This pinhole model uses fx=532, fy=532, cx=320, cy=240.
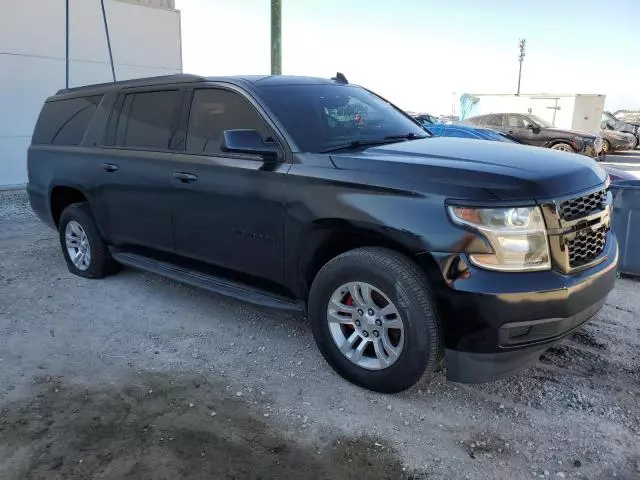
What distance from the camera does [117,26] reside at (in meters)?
11.4

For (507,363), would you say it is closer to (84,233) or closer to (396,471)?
(396,471)

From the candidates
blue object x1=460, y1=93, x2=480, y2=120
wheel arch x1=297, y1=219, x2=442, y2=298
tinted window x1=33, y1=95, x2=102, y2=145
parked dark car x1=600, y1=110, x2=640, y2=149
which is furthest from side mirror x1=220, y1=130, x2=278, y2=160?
parked dark car x1=600, y1=110, x2=640, y2=149

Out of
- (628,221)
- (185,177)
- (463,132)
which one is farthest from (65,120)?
(463,132)

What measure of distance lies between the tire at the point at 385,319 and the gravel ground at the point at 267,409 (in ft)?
0.56

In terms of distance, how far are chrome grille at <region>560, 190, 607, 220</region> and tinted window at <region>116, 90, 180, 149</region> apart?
285 cm

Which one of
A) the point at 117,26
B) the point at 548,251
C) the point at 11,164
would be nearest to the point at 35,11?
the point at 117,26

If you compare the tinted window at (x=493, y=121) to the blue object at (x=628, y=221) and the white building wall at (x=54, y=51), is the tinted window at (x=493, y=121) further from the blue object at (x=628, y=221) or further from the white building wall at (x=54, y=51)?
the blue object at (x=628, y=221)

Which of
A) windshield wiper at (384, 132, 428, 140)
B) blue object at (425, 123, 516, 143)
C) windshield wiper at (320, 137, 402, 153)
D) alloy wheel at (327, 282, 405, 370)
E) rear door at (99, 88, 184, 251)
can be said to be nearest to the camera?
alloy wheel at (327, 282, 405, 370)

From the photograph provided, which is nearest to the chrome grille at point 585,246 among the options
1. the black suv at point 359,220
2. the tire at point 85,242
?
the black suv at point 359,220

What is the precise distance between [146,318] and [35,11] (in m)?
8.78

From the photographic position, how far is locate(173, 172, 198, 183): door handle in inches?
151

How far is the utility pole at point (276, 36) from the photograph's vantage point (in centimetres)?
1052

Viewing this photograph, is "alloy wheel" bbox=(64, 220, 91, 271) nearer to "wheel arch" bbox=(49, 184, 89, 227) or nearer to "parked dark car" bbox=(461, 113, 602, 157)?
"wheel arch" bbox=(49, 184, 89, 227)

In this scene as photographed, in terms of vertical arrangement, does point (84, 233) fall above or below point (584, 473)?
above
